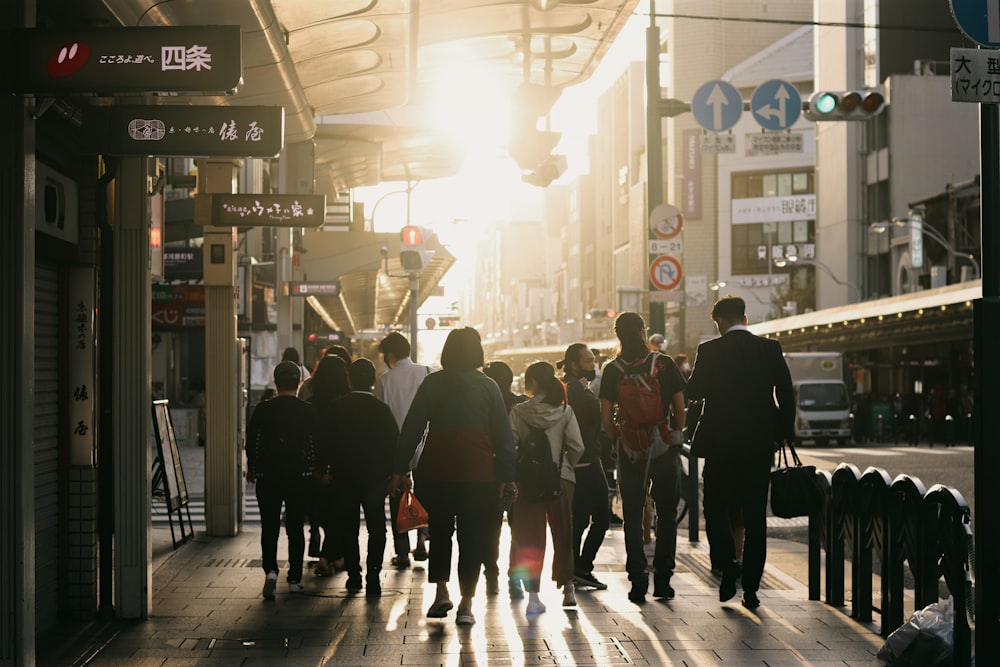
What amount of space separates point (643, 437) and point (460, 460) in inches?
59.8

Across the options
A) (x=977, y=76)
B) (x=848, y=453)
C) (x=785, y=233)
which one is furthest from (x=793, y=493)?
(x=785, y=233)

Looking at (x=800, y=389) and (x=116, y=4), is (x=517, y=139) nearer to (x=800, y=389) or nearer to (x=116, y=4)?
(x=116, y=4)

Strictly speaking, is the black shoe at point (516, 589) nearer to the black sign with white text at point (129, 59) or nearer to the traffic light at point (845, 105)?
the black sign with white text at point (129, 59)

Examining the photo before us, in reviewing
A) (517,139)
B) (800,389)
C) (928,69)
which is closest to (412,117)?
(517,139)

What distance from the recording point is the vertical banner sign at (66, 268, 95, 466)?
823 cm

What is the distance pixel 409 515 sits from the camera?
31.7ft

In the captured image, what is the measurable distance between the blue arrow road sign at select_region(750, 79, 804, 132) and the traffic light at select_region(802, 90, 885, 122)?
0.82 feet

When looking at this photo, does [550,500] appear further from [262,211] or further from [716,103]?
A: [716,103]

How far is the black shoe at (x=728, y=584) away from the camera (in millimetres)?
8477

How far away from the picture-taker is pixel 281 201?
38.9 ft

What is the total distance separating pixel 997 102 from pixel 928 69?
60.6 meters

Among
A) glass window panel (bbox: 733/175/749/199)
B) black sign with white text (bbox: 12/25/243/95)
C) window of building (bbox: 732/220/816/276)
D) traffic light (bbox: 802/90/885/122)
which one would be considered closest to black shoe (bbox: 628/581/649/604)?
black sign with white text (bbox: 12/25/243/95)

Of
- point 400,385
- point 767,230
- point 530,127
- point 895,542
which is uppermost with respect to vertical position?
point 767,230

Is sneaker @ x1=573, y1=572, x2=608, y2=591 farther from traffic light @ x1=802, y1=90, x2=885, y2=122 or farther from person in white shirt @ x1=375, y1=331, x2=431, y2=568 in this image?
traffic light @ x1=802, y1=90, x2=885, y2=122
